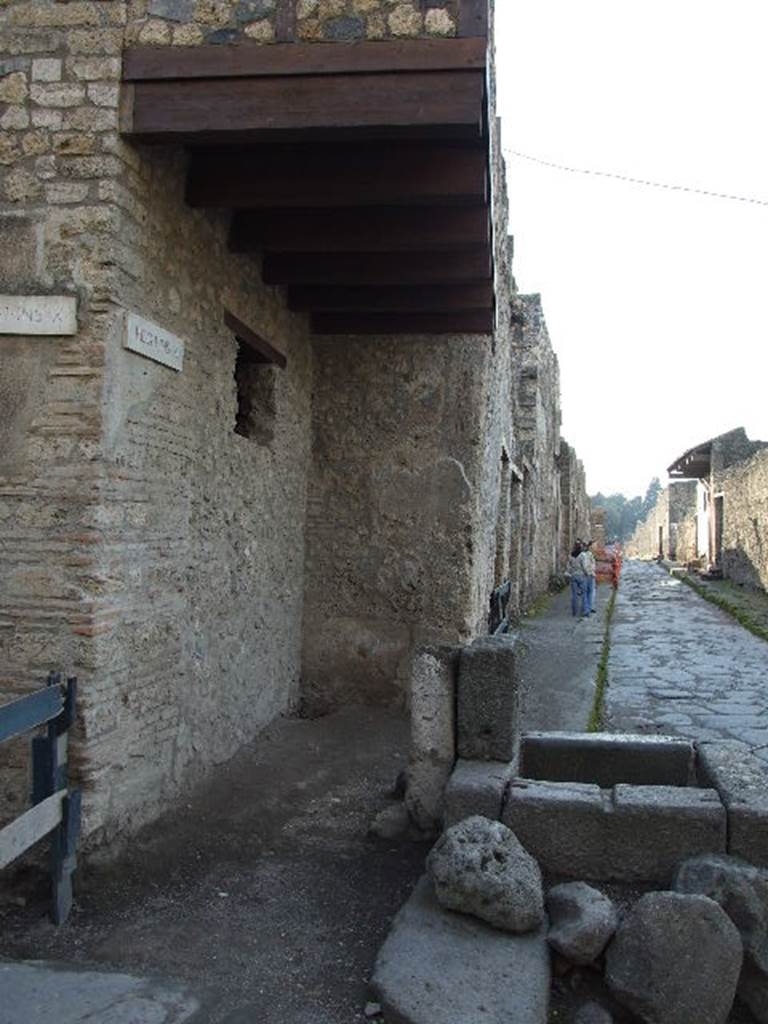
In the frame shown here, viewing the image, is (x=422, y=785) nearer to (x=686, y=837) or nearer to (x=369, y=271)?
(x=686, y=837)

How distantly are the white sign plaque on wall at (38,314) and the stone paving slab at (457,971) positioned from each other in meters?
2.75

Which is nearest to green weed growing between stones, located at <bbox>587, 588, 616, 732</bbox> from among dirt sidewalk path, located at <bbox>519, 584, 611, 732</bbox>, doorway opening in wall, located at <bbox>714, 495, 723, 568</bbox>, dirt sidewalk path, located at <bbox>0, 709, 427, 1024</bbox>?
dirt sidewalk path, located at <bbox>519, 584, 611, 732</bbox>

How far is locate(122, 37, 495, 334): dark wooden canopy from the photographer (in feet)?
12.2

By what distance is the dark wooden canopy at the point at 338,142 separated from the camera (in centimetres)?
371

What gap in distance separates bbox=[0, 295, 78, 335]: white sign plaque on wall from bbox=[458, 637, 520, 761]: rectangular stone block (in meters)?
2.35

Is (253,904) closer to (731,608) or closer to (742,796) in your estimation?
(742,796)

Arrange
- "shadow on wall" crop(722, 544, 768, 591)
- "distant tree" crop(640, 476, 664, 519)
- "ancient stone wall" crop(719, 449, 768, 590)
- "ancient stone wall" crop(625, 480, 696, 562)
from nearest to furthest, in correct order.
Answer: "ancient stone wall" crop(719, 449, 768, 590)
"shadow on wall" crop(722, 544, 768, 591)
"ancient stone wall" crop(625, 480, 696, 562)
"distant tree" crop(640, 476, 664, 519)

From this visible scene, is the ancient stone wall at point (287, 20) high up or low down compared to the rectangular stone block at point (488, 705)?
up

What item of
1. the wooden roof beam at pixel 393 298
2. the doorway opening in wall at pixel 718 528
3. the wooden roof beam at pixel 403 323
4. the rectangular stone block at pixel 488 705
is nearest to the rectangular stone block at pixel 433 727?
the rectangular stone block at pixel 488 705

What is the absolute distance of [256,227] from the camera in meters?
5.05

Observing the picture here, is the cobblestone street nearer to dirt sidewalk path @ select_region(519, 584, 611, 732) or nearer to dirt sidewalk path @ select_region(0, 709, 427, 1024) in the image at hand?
dirt sidewalk path @ select_region(519, 584, 611, 732)

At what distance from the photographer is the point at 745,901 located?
10.9ft

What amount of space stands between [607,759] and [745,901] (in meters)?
1.25

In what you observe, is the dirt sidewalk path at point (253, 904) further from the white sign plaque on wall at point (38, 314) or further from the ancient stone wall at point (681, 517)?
the ancient stone wall at point (681, 517)
